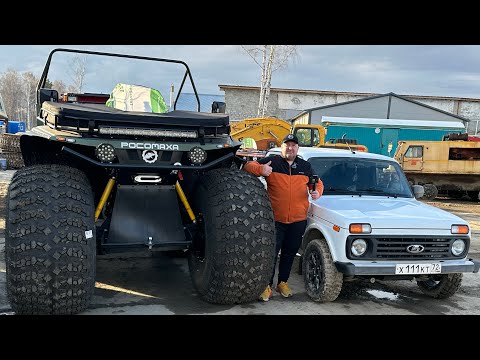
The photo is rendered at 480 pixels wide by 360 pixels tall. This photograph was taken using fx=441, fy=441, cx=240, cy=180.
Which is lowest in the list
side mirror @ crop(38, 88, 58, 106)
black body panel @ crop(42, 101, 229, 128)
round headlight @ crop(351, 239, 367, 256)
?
round headlight @ crop(351, 239, 367, 256)

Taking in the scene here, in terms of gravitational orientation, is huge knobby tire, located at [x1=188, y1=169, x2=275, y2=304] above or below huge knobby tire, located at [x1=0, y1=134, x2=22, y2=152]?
below

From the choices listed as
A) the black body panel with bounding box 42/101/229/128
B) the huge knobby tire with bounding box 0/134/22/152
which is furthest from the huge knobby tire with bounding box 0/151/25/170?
the black body panel with bounding box 42/101/229/128

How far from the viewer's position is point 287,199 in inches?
209

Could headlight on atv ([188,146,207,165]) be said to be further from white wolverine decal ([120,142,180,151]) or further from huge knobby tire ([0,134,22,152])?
huge knobby tire ([0,134,22,152])

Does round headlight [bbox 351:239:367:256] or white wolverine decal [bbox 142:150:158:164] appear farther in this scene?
round headlight [bbox 351:239:367:256]

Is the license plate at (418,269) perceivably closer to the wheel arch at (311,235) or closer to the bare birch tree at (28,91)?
the wheel arch at (311,235)

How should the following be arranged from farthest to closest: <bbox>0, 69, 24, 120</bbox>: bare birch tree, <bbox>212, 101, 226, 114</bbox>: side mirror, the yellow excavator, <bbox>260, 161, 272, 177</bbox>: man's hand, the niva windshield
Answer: <bbox>0, 69, 24, 120</bbox>: bare birch tree, the yellow excavator, the niva windshield, <bbox>212, 101, 226, 114</bbox>: side mirror, <bbox>260, 161, 272, 177</bbox>: man's hand

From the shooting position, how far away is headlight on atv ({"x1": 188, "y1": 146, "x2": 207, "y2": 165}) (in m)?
4.36

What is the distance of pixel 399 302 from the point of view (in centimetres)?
536

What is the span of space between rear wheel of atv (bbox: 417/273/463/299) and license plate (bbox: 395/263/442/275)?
0.56 meters

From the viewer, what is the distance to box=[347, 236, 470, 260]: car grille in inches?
189

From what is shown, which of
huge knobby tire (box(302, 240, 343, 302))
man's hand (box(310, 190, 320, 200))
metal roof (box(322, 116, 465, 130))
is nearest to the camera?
huge knobby tire (box(302, 240, 343, 302))

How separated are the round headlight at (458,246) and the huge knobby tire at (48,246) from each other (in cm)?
395

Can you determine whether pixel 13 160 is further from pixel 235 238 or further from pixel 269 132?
pixel 235 238
